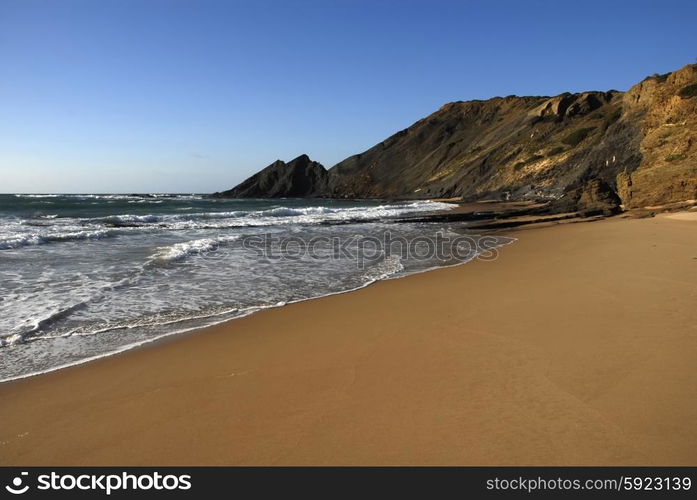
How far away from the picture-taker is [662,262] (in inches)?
340

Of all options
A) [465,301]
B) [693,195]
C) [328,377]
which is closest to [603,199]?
[693,195]

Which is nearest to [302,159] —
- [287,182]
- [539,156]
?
[287,182]

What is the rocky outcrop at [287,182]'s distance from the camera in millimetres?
100812

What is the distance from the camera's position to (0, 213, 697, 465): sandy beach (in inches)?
112

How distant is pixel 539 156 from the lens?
4888 cm

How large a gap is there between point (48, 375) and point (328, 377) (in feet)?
9.45

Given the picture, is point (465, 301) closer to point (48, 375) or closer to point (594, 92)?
point (48, 375)

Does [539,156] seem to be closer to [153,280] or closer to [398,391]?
[153,280]

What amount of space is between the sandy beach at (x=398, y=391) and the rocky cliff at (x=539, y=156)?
1947cm
